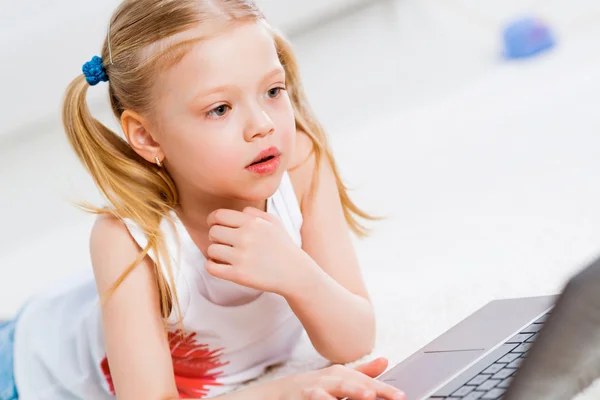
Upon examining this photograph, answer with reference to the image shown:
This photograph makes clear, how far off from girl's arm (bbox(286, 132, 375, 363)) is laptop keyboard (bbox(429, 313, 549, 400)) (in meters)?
0.25

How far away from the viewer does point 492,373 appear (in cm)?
66

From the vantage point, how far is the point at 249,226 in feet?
2.95

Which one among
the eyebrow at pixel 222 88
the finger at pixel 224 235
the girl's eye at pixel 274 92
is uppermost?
the eyebrow at pixel 222 88

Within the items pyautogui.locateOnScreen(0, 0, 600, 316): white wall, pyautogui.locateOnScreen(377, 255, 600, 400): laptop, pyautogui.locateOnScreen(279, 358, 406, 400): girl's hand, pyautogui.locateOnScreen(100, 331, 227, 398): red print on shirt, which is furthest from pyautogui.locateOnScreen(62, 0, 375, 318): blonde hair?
pyautogui.locateOnScreen(0, 0, 600, 316): white wall

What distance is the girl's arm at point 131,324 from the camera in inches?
34.8

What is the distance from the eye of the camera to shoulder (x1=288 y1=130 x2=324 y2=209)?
1085 millimetres

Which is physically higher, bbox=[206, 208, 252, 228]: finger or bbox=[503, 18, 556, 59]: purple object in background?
bbox=[503, 18, 556, 59]: purple object in background

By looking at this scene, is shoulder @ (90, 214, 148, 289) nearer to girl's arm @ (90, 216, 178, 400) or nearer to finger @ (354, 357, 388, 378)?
girl's arm @ (90, 216, 178, 400)

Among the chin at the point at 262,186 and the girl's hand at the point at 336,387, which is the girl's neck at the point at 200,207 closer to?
the chin at the point at 262,186

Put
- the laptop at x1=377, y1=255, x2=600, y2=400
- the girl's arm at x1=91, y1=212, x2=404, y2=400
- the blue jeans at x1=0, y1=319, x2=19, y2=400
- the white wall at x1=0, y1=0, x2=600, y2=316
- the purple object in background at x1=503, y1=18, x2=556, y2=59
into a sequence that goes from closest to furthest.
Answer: the laptop at x1=377, y1=255, x2=600, y2=400, the girl's arm at x1=91, y1=212, x2=404, y2=400, the blue jeans at x1=0, y1=319, x2=19, y2=400, the white wall at x1=0, y1=0, x2=600, y2=316, the purple object in background at x1=503, y1=18, x2=556, y2=59

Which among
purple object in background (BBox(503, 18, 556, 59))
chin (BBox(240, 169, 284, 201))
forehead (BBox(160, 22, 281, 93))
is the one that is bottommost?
chin (BBox(240, 169, 284, 201))

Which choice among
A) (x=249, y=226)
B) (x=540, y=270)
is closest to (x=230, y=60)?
(x=249, y=226)

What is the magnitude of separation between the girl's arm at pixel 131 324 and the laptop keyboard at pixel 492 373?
33cm

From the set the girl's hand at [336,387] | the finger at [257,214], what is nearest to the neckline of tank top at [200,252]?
the finger at [257,214]
